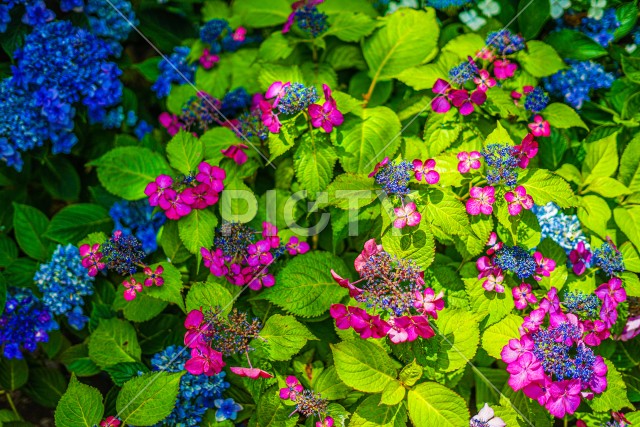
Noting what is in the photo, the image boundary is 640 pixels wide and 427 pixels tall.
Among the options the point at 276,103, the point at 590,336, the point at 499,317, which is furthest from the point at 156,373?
the point at 590,336

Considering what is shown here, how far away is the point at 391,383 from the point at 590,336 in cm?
78

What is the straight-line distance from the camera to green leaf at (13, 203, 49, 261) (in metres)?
2.62

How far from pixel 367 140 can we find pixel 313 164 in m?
0.27

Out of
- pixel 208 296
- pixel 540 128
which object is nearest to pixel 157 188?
pixel 208 296

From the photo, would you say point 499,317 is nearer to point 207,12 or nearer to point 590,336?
point 590,336

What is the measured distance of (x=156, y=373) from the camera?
7.27 feet

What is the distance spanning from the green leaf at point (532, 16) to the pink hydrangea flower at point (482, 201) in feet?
3.40

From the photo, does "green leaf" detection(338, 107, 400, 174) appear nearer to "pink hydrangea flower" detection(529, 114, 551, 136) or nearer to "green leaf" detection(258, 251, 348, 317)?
"green leaf" detection(258, 251, 348, 317)

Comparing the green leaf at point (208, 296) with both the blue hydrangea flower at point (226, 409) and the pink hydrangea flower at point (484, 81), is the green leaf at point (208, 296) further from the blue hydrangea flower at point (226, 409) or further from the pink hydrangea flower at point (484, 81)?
the pink hydrangea flower at point (484, 81)

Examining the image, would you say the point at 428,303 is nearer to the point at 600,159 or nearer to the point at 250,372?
the point at 250,372

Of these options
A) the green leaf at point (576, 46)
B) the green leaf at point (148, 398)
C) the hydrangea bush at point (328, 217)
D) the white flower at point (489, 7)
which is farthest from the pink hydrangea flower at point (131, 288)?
the green leaf at point (576, 46)

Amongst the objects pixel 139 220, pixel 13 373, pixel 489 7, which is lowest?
pixel 13 373

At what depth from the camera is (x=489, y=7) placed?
272 cm

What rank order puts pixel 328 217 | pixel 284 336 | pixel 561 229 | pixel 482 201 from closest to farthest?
pixel 482 201, pixel 284 336, pixel 561 229, pixel 328 217
